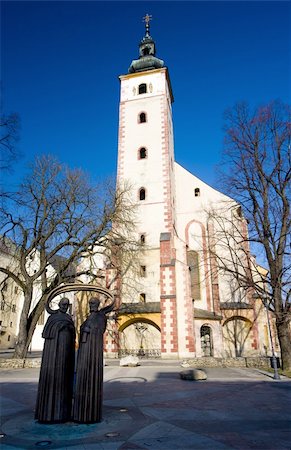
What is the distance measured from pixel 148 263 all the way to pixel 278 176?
10485 mm

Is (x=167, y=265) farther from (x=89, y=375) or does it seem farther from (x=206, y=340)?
(x=89, y=375)

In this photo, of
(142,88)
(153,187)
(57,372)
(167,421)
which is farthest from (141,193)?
(167,421)

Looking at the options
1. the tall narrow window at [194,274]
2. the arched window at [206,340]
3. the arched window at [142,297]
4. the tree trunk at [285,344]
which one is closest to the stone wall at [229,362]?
the tree trunk at [285,344]

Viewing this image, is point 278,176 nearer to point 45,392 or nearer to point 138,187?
point 138,187

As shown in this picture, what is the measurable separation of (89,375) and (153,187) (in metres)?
20.1

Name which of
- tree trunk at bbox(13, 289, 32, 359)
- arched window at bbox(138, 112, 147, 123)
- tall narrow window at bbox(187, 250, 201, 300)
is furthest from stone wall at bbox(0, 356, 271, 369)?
arched window at bbox(138, 112, 147, 123)

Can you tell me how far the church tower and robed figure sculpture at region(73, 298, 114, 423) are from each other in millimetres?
14443

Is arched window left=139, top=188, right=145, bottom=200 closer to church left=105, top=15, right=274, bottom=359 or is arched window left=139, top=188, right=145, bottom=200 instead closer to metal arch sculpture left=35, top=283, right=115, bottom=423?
church left=105, top=15, right=274, bottom=359

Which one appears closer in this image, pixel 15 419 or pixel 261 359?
pixel 15 419

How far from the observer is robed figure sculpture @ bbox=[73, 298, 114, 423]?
5.67m

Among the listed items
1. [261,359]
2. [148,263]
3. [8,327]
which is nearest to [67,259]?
[148,263]

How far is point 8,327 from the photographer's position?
40.9 meters

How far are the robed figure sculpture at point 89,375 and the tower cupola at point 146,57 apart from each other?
30.2 m

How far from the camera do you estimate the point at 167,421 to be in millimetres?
5801
